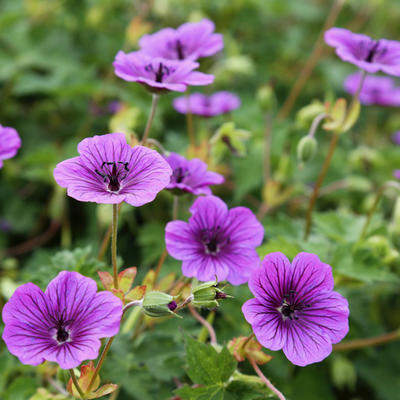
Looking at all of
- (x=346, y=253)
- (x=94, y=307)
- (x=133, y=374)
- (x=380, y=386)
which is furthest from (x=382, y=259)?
(x=94, y=307)

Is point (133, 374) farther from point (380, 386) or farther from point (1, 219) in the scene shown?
point (1, 219)

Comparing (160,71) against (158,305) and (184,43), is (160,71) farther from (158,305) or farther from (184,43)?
(158,305)

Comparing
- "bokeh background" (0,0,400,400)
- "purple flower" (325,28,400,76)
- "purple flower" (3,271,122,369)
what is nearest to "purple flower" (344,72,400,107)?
"bokeh background" (0,0,400,400)

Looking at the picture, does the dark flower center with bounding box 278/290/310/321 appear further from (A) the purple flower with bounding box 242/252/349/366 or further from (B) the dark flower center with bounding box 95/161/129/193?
(B) the dark flower center with bounding box 95/161/129/193

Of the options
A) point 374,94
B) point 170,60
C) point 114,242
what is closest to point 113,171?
point 114,242

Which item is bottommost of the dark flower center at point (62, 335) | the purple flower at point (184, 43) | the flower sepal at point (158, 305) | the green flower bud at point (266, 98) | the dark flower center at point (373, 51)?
the green flower bud at point (266, 98)

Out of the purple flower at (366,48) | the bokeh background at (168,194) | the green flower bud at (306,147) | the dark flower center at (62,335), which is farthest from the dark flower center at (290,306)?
the purple flower at (366,48)

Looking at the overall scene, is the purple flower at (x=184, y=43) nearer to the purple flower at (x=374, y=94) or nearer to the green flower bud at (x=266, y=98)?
the green flower bud at (x=266, y=98)
